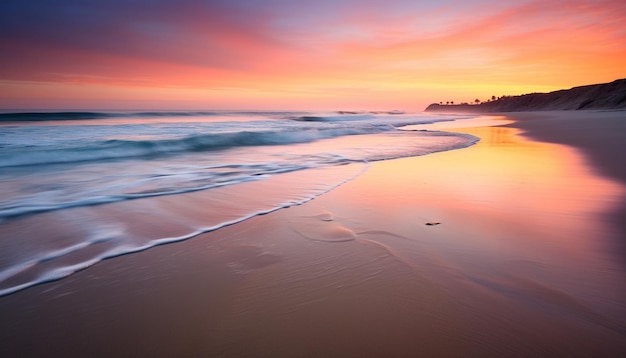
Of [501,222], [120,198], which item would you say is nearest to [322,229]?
[501,222]

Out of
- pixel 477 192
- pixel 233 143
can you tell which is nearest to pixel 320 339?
pixel 477 192

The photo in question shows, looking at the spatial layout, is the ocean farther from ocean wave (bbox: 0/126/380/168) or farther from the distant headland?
the distant headland

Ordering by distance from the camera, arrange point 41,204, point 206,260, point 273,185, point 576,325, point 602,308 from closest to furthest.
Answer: point 576,325
point 602,308
point 206,260
point 41,204
point 273,185

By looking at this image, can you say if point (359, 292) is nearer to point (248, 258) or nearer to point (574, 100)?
point (248, 258)

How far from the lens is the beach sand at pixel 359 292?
131cm

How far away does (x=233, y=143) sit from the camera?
10.7 metres

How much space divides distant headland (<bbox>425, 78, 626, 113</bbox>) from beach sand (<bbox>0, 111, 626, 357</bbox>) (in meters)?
49.1

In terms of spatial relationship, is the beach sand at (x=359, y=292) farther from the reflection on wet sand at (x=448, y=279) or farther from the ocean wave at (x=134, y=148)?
the ocean wave at (x=134, y=148)

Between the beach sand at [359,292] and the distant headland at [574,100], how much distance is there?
161ft

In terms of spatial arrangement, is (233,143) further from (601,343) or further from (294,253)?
(601,343)

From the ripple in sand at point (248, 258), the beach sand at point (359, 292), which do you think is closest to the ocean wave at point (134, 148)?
the beach sand at point (359, 292)

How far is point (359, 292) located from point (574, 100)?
222 feet

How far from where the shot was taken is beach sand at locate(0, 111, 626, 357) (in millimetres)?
1308

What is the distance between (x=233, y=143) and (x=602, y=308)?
10217 millimetres
